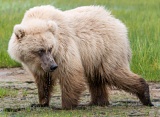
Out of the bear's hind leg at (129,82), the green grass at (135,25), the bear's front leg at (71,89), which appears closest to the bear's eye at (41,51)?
the bear's front leg at (71,89)

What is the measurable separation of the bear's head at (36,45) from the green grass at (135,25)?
3102mm

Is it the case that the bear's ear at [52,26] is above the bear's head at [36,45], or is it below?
above

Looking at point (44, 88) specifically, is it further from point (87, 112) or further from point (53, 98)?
point (53, 98)

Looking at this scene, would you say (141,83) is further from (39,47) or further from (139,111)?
(39,47)

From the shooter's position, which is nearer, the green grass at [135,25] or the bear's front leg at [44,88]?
the bear's front leg at [44,88]

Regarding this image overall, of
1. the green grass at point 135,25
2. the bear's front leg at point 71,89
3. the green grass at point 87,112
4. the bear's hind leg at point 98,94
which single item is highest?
the bear's front leg at point 71,89

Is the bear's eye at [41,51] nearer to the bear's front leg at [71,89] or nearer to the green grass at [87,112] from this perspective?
the bear's front leg at [71,89]

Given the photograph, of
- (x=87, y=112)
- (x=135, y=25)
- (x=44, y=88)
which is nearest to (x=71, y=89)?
(x=87, y=112)

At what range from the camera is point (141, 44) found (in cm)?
1118

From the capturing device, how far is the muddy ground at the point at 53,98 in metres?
7.55

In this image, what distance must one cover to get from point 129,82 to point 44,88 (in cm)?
100

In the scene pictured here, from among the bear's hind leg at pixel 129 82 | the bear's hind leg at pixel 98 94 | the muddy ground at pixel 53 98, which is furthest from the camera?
the bear's hind leg at pixel 98 94

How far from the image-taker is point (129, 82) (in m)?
7.83

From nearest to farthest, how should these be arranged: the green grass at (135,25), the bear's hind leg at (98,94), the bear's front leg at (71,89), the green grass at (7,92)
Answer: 1. the bear's front leg at (71,89)
2. the bear's hind leg at (98,94)
3. the green grass at (7,92)
4. the green grass at (135,25)
